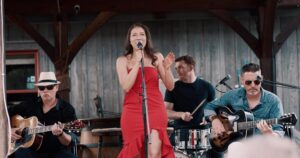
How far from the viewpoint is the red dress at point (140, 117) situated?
Answer: 461 cm

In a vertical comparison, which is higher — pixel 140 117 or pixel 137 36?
pixel 137 36

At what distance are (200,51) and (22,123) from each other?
5.15 meters

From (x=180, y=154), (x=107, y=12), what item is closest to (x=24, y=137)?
(x=180, y=154)

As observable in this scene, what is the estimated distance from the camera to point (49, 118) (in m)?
5.65

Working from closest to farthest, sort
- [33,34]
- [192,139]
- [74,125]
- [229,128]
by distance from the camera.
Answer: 1. [229,128]
2. [74,125]
3. [192,139]
4. [33,34]

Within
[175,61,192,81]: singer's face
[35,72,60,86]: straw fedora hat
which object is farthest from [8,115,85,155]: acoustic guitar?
[175,61,192,81]: singer's face

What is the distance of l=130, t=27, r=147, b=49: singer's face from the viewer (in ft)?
15.1

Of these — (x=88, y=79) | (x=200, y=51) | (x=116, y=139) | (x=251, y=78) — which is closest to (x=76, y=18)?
(x=88, y=79)

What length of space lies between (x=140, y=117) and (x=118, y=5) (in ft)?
13.0

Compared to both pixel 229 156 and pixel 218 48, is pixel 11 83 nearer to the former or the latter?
pixel 218 48

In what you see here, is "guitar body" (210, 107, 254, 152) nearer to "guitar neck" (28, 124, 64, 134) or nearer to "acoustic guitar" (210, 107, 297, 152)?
"acoustic guitar" (210, 107, 297, 152)

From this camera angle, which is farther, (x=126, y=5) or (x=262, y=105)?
(x=126, y=5)

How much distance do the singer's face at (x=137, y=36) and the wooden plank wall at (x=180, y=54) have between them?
18.6 ft

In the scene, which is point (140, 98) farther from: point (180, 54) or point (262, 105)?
point (180, 54)
